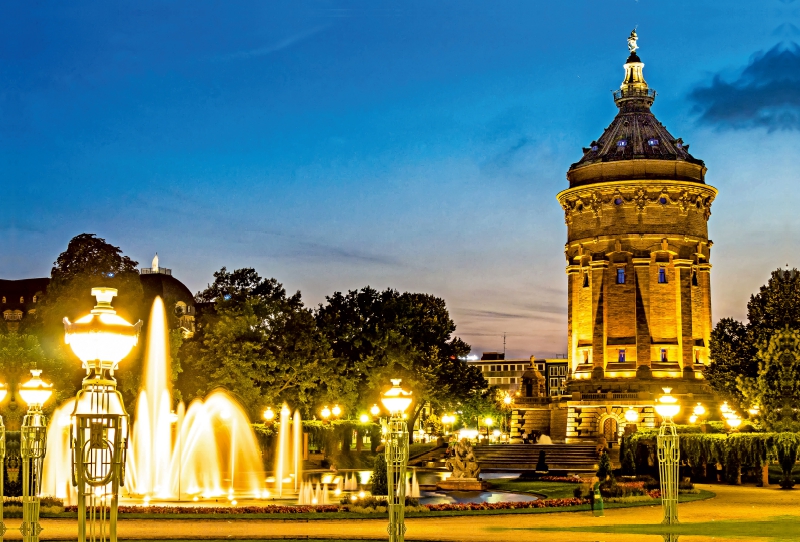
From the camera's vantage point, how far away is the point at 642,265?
83812 millimetres

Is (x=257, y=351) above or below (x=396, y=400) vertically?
above

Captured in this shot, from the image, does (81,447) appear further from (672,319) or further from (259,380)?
(672,319)

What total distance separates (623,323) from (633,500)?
46.6 meters

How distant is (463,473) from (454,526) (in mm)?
16251

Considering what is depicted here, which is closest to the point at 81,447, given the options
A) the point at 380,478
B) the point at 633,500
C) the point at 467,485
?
the point at 380,478

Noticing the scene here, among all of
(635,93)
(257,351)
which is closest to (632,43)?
(635,93)

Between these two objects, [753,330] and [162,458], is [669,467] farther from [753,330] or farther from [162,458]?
[753,330]

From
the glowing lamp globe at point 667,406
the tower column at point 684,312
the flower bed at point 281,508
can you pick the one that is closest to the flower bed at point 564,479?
the flower bed at point 281,508

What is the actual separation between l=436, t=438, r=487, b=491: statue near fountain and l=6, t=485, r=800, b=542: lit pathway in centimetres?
1085

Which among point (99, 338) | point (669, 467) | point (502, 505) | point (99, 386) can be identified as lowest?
point (502, 505)

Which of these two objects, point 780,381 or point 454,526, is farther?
point 780,381

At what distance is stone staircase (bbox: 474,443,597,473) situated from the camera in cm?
6575

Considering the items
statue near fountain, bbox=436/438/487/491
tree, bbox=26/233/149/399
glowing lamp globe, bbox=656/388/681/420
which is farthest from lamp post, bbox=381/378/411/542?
tree, bbox=26/233/149/399

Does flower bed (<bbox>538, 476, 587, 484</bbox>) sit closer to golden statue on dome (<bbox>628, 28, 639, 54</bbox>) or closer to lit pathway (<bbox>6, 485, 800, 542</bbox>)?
lit pathway (<bbox>6, 485, 800, 542</bbox>)
